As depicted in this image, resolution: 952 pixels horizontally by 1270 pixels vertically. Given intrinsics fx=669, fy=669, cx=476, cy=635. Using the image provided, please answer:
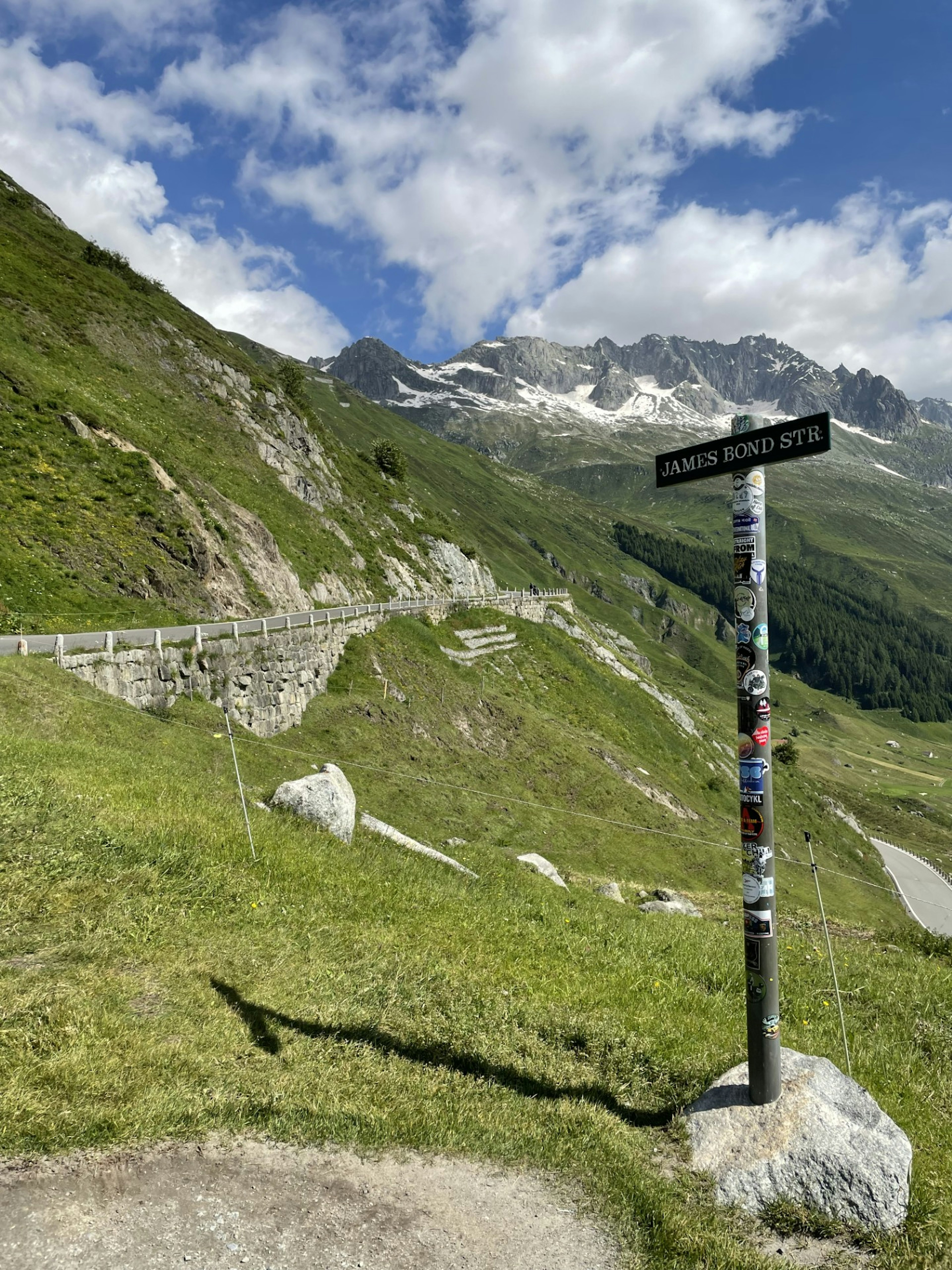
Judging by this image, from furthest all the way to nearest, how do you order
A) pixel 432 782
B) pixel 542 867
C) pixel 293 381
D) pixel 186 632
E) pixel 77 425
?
pixel 293 381 < pixel 77 425 < pixel 432 782 < pixel 186 632 < pixel 542 867

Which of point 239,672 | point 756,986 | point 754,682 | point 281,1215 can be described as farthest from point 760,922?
point 239,672

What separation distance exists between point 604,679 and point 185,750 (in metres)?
61.1

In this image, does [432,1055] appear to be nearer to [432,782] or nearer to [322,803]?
[322,803]

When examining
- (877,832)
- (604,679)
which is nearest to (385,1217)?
(604,679)

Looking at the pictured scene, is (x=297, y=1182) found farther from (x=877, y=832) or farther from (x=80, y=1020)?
(x=877, y=832)

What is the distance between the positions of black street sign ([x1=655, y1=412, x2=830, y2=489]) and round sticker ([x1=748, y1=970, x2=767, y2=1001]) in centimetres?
552

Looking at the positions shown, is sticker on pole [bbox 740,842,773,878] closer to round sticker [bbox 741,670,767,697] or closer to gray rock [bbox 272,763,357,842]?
round sticker [bbox 741,670,767,697]

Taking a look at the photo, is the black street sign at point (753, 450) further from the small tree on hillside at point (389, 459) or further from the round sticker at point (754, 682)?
the small tree on hillside at point (389, 459)

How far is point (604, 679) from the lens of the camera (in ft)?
258

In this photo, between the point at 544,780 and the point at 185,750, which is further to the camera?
the point at 544,780

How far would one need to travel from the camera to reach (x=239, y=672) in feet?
104

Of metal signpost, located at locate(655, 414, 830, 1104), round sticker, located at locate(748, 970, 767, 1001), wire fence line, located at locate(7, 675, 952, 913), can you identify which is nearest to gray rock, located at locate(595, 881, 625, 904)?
wire fence line, located at locate(7, 675, 952, 913)

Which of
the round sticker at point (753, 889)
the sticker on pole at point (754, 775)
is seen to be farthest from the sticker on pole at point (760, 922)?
the sticker on pole at point (754, 775)

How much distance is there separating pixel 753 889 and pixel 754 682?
7.38 ft
